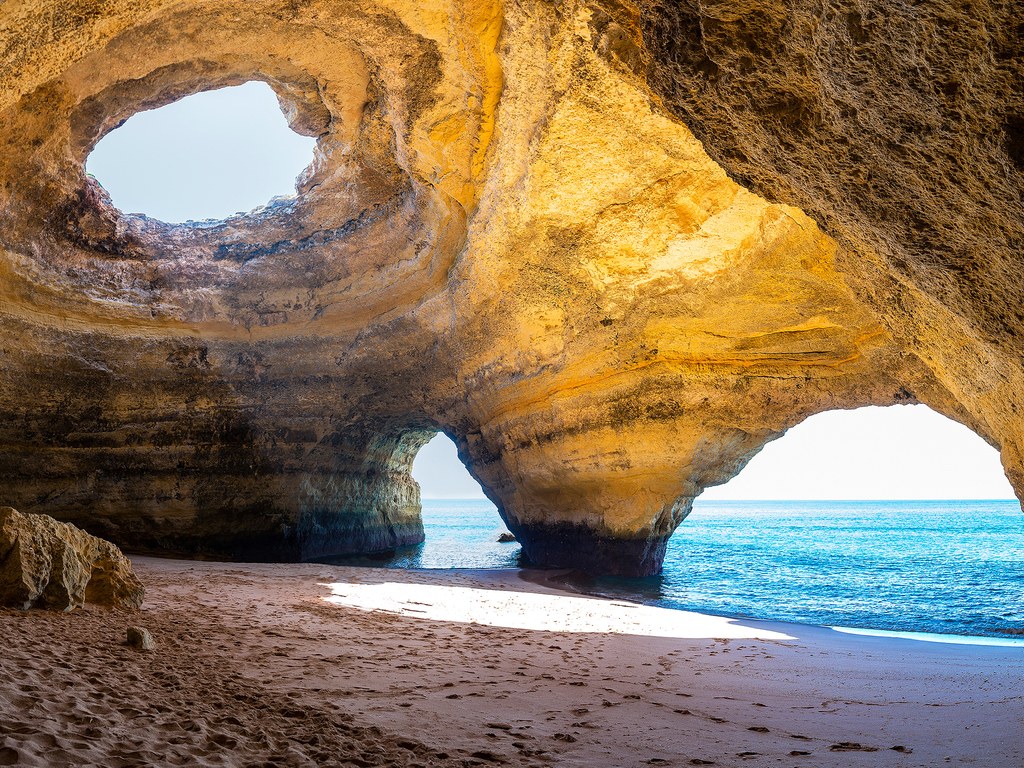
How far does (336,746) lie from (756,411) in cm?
793

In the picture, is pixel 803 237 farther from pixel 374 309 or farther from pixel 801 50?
pixel 374 309

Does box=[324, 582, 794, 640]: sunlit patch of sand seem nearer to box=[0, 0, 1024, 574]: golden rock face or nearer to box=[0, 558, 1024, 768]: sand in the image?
box=[0, 558, 1024, 768]: sand

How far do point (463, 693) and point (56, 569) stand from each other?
7.67ft

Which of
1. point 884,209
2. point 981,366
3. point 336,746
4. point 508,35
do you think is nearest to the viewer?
point 336,746

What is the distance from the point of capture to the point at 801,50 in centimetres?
268

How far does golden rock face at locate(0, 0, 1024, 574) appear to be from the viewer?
19.1 ft

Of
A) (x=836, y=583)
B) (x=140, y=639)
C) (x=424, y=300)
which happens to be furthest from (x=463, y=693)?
(x=836, y=583)

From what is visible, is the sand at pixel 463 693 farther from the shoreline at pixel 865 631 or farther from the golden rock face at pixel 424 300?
the golden rock face at pixel 424 300

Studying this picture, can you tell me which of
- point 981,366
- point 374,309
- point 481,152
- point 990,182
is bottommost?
point 981,366

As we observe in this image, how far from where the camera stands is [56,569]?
12.3 feet

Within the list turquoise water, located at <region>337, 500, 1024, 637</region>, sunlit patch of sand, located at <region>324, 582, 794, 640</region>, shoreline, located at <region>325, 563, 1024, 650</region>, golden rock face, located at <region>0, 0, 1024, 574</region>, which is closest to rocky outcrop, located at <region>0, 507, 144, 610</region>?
sunlit patch of sand, located at <region>324, 582, 794, 640</region>

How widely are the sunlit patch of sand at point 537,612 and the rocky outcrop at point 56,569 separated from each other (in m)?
1.70

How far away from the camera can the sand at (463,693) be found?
207 cm

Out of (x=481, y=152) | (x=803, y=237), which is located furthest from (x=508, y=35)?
(x=803, y=237)
